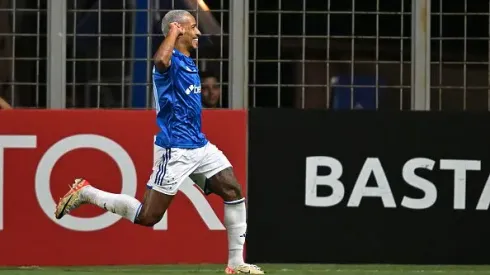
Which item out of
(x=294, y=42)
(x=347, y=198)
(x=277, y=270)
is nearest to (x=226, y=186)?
(x=277, y=270)

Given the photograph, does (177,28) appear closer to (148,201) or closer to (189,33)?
(189,33)

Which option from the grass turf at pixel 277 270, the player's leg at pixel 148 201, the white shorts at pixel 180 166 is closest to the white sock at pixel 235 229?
the white shorts at pixel 180 166

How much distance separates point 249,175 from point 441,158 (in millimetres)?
1746

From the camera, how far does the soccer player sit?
1053 centimetres

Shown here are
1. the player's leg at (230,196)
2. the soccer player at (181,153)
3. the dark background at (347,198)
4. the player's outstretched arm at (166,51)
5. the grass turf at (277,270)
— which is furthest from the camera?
the dark background at (347,198)

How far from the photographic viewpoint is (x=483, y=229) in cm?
1305

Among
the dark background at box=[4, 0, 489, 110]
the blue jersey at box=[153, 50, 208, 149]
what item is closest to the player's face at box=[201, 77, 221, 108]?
the dark background at box=[4, 0, 489, 110]

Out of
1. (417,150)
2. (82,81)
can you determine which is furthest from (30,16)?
(417,150)

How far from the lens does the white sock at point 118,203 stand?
10.7m

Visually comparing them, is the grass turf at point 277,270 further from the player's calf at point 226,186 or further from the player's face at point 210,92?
the player's face at point 210,92

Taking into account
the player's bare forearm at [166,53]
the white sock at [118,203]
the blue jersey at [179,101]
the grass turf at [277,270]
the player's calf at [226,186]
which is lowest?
the grass turf at [277,270]

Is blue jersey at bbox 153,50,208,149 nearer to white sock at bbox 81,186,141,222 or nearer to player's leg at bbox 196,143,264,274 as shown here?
player's leg at bbox 196,143,264,274

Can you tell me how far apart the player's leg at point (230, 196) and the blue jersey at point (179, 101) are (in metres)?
0.17

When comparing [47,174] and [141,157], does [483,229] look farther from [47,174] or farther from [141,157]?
[47,174]
